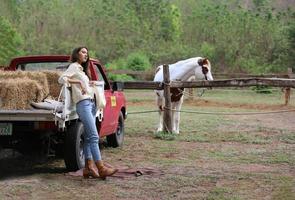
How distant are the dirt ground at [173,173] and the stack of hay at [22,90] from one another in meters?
1.01

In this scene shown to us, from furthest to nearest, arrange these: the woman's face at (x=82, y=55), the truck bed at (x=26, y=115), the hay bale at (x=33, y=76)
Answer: the hay bale at (x=33, y=76) < the woman's face at (x=82, y=55) < the truck bed at (x=26, y=115)

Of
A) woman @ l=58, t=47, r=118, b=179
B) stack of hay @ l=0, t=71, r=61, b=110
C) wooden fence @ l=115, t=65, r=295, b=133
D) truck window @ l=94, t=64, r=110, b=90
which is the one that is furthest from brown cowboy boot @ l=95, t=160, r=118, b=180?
wooden fence @ l=115, t=65, r=295, b=133

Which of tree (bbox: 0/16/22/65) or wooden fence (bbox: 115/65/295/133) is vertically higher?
tree (bbox: 0/16/22/65)

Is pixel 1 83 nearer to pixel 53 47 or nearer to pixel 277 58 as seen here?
pixel 277 58

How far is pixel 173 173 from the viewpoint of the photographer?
26.0 feet

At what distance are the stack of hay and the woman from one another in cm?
61

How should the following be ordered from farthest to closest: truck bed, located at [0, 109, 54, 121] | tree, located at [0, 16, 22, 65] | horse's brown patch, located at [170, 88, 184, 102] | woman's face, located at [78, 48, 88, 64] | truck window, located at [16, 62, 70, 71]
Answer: tree, located at [0, 16, 22, 65]
horse's brown patch, located at [170, 88, 184, 102]
truck window, located at [16, 62, 70, 71]
woman's face, located at [78, 48, 88, 64]
truck bed, located at [0, 109, 54, 121]

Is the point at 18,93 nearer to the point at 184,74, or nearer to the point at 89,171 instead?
the point at 89,171

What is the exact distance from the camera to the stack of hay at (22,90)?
766cm

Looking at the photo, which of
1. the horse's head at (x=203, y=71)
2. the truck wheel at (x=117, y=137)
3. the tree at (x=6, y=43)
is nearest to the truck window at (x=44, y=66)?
the truck wheel at (x=117, y=137)

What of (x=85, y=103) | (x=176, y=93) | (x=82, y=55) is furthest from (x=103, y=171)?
(x=176, y=93)

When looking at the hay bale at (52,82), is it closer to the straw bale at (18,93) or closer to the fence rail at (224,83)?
the straw bale at (18,93)

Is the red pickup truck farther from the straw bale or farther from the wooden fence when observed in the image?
the wooden fence

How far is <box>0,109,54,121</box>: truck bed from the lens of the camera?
24.0 ft
